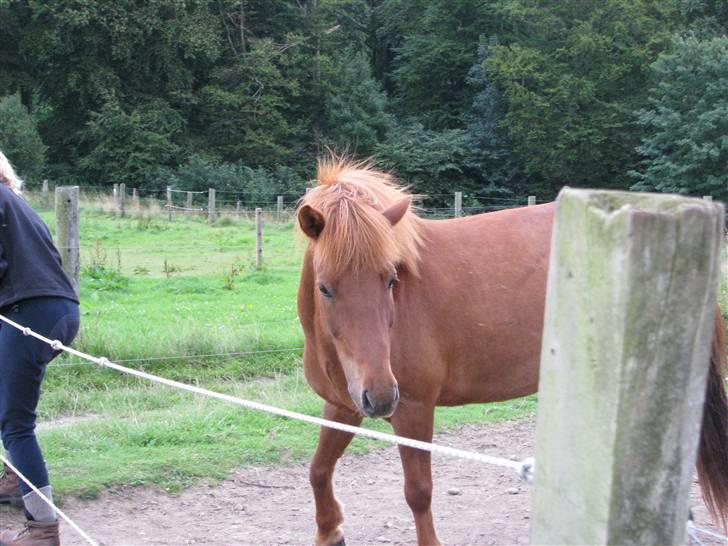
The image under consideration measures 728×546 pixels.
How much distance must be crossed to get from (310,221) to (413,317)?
756 millimetres

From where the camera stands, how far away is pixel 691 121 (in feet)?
119

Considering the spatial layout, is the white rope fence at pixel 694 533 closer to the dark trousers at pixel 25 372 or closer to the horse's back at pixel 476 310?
the horse's back at pixel 476 310

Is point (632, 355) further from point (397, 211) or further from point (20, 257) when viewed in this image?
point (20, 257)

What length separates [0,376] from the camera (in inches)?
141

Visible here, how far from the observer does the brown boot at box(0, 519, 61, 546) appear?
3652mm

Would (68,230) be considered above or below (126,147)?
below

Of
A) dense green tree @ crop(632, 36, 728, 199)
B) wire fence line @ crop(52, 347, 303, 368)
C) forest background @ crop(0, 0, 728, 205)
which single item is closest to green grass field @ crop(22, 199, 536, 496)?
wire fence line @ crop(52, 347, 303, 368)

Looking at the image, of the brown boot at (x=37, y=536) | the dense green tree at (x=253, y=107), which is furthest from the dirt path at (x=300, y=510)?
the dense green tree at (x=253, y=107)

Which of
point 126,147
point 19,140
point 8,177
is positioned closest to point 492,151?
point 126,147

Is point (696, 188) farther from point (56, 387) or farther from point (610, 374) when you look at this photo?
point (610, 374)

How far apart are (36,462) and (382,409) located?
68.6 inches

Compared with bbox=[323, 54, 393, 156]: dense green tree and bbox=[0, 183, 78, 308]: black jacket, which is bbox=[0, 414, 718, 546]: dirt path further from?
bbox=[323, 54, 393, 156]: dense green tree

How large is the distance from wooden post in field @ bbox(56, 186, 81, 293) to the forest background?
29.9 meters

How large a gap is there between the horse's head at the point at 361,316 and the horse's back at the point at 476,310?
0.49 m
